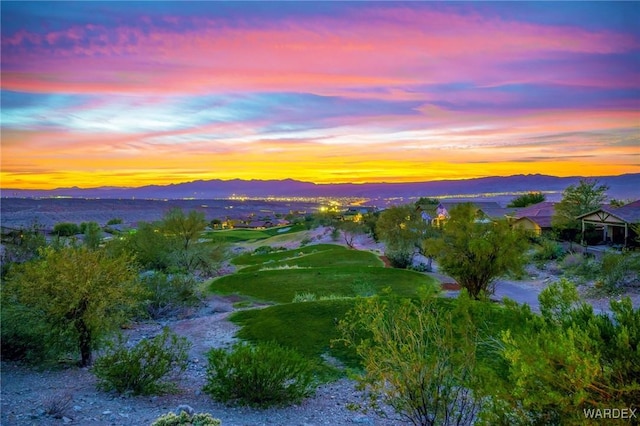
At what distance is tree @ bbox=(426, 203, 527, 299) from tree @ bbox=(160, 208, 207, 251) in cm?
2211

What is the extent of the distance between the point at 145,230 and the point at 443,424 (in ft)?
104

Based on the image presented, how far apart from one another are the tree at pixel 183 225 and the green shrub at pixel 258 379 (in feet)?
92.2

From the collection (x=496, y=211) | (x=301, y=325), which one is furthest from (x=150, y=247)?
(x=496, y=211)

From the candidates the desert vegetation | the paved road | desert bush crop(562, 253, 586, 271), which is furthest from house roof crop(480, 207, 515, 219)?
the paved road

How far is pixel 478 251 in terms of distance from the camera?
64.3 feet

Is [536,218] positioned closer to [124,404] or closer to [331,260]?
[331,260]

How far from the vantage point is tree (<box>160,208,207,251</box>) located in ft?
122

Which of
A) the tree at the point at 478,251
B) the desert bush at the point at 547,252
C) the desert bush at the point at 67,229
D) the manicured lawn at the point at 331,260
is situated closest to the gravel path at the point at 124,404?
the tree at the point at 478,251

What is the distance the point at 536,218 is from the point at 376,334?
54585 millimetres

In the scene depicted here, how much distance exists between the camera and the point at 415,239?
39219 mm

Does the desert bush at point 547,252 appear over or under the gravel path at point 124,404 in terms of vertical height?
under

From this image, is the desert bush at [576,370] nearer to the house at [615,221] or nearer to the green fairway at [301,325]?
the green fairway at [301,325]

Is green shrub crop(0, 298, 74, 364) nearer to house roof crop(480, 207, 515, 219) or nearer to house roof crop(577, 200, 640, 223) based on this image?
house roof crop(577, 200, 640, 223)

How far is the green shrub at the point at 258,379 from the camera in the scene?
365 inches
